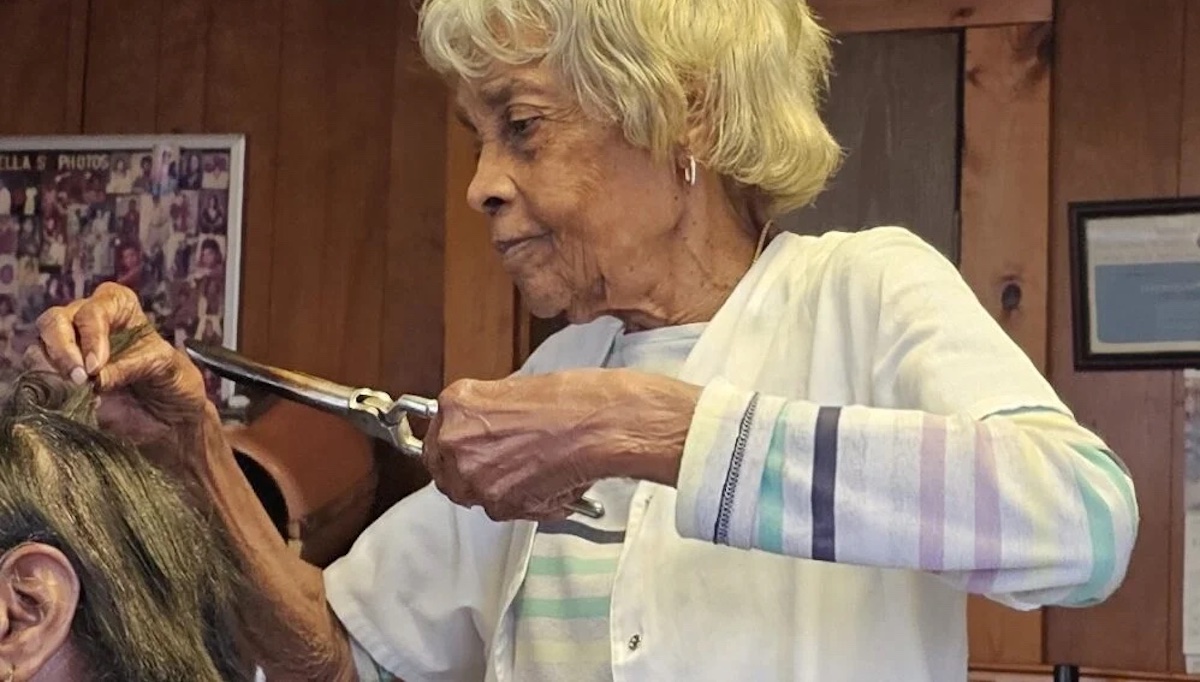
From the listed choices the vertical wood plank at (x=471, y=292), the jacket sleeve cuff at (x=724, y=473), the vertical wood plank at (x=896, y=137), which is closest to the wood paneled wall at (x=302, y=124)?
the vertical wood plank at (x=471, y=292)

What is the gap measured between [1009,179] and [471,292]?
27.3 inches

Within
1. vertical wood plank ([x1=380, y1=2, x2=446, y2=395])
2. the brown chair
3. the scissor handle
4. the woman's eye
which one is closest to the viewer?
the scissor handle

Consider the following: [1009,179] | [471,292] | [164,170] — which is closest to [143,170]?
[164,170]

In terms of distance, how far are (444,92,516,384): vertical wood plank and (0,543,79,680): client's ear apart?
1.09 metres

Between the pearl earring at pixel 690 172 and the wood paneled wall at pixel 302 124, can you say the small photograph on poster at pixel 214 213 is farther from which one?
the pearl earring at pixel 690 172

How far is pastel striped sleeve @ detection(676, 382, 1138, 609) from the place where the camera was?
2.85ft

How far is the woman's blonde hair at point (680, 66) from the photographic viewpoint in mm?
1119

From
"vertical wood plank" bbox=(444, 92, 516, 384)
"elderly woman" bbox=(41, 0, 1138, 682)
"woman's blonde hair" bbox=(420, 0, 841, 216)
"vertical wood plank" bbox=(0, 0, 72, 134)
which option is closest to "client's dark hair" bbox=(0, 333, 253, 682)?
"elderly woman" bbox=(41, 0, 1138, 682)

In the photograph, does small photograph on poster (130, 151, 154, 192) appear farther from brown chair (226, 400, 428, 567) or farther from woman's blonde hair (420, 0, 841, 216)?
woman's blonde hair (420, 0, 841, 216)

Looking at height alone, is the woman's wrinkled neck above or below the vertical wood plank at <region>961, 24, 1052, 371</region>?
below

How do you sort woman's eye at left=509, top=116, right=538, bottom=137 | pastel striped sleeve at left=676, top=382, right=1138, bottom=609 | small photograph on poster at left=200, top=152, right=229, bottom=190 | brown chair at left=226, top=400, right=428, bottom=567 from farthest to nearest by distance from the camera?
small photograph on poster at left=200, top=152, right=229, bottom=190 → brown chair at left=226, top=400, right=428, bottom=567 → woman's eye at left=509, top=116, right=538, bottom=137 → pastel striped sleeve at left=676, top=382, right=1138, bottom=609

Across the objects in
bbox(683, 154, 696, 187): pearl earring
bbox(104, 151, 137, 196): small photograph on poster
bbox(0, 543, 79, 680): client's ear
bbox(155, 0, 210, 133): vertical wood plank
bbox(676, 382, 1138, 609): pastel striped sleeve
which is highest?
bbox(155, 0, 210, 133): vertical wood plank

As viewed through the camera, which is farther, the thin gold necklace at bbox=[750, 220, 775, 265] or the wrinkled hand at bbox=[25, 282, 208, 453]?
the thin gold necklace at bbox=[750, 220, 775, 265]

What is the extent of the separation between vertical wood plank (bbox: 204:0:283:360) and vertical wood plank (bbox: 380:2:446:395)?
0.19 m
